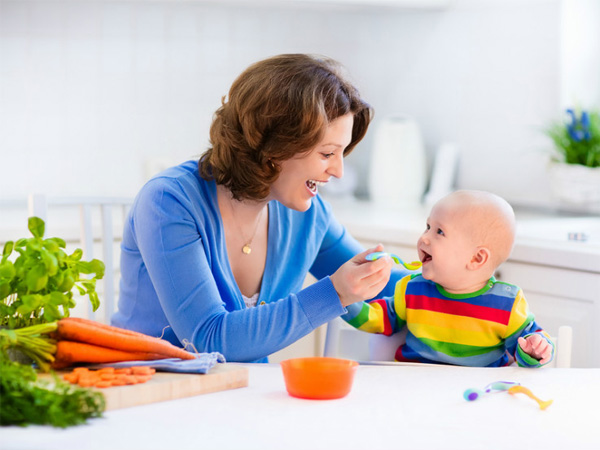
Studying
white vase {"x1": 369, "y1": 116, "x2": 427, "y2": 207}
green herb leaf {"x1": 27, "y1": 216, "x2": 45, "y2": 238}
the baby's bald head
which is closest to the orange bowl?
green herb leaf {"x1": 27, "y1": 216, "x2": 45, "y2": 238}

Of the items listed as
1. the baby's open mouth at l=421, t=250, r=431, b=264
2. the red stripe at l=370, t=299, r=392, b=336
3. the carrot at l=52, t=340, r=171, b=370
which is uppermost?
the baby's open mouth at l=421, t=250, r=431, b=264

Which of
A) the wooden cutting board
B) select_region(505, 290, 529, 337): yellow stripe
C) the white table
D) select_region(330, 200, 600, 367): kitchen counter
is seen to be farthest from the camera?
select_region(330, 200, 600, 367): kitchen counter

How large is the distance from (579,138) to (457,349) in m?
1.38

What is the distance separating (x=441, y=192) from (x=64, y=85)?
1491 millimetres

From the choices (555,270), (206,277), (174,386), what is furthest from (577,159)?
(174,386)

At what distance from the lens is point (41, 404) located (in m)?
1.00

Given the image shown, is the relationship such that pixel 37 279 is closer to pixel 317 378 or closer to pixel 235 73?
pixel 317 378

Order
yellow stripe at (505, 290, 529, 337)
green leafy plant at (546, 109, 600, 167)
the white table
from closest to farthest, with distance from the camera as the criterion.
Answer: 1. the white table
2. yellow stripe at (505, 290, 529, 337)
3. green leafy plant at (546, 109, 600, 167)

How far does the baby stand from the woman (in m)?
0.19

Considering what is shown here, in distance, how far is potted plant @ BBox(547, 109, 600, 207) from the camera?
2.71m

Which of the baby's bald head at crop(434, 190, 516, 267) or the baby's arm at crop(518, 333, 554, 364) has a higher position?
the baby's bald head at crop(434, 190, 516, 267)

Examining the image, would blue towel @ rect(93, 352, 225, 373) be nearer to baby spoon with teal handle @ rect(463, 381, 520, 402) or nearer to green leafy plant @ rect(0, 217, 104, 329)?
green leafy plant @ rect(0, 217, 104, 329)

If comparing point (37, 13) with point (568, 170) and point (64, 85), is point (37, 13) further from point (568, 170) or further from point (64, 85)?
point (568, 170)

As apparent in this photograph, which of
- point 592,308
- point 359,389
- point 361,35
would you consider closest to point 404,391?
point 359,389
